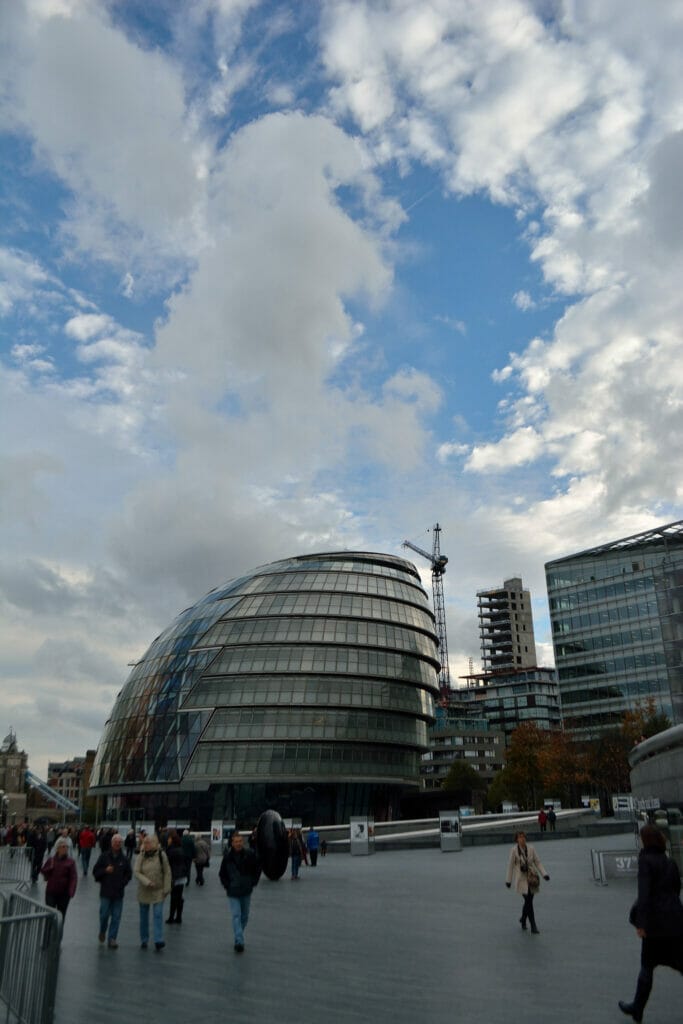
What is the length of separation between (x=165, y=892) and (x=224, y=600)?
71472 mm

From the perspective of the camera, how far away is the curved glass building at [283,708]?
238 ft

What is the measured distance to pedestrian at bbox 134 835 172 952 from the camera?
12953 millimetres

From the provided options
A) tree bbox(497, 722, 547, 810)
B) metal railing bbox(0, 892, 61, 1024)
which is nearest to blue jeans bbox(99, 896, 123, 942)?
metal railing bbox(0, 892, 61, 1024)

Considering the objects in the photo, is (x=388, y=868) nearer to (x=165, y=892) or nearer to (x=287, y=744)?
(x=165, y=892)

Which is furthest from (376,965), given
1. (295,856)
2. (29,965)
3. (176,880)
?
(295,856)

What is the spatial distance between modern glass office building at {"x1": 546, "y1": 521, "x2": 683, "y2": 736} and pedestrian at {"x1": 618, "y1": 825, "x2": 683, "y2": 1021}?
96243mm

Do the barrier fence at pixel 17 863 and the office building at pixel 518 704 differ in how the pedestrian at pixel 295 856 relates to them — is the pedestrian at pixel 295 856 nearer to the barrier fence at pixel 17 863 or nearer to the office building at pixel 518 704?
the barrier fence at pixel 17 863

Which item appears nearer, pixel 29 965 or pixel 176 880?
pixel 29 965

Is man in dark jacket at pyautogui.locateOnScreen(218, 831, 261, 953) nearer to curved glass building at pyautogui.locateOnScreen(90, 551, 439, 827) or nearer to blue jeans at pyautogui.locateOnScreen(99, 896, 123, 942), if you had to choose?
blue jeans at pyautogui.locateOnScreen(99, 896, 123, 942)

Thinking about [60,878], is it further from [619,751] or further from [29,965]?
[619,751]

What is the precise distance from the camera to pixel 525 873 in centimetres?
1417

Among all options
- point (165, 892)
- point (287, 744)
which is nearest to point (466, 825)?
point (287, 744)

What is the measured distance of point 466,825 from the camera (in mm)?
60594

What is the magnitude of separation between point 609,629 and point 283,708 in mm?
57089
